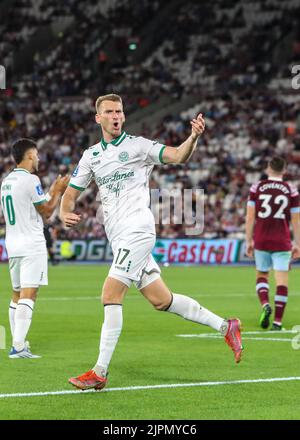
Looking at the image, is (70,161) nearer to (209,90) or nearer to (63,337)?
(209,90)

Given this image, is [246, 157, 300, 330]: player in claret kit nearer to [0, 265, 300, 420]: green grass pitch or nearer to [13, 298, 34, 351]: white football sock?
[0, 265, 300, 420]: green grass pitch

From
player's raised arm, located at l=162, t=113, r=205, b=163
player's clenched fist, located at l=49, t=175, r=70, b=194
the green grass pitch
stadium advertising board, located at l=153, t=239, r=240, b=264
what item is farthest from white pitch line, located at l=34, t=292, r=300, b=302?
stadium advertising board, located at l=153, t=239, r=240, b=264

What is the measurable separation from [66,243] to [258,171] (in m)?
8.33

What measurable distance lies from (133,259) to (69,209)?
763 millimetres

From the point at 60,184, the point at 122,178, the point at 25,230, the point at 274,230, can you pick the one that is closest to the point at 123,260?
the point at 122,178

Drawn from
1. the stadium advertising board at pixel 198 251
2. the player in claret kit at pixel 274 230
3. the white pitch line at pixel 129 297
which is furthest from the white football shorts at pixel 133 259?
the stadium advertising board at pixel 198 251

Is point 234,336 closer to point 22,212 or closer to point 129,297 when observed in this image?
point 22,212

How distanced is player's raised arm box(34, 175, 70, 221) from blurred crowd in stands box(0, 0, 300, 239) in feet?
81.7

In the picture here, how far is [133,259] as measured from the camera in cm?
955

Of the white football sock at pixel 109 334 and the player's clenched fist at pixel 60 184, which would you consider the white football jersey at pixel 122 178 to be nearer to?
the white football sock at pixel 109 334

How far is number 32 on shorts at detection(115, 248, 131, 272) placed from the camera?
9484 millimetres

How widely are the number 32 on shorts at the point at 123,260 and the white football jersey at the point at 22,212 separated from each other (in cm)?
239

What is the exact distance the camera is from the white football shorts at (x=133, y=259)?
948 cm

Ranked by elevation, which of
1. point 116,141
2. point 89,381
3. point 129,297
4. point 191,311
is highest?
point 116,141
